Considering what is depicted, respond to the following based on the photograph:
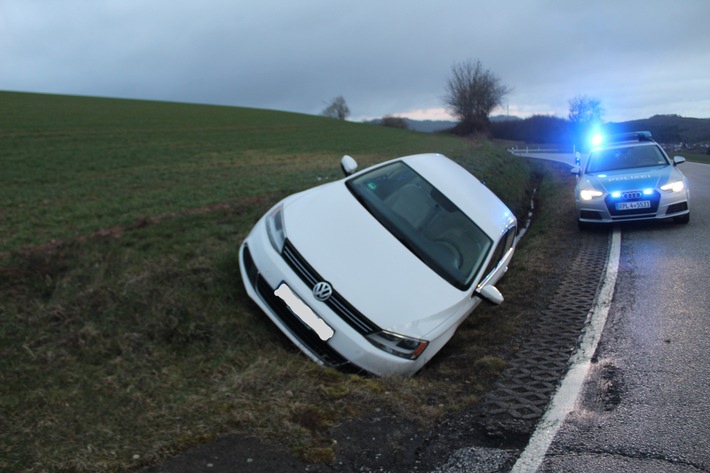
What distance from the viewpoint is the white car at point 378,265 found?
462 centimetres

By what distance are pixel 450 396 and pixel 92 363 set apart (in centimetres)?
272

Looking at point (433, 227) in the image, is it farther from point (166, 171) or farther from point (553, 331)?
point (166, 171)

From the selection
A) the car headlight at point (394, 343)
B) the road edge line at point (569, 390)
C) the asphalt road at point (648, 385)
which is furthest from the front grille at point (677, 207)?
the car headlight at point (394, 343)

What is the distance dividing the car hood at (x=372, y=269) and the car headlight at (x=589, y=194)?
234 inches

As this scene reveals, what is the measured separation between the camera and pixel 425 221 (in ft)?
19.5

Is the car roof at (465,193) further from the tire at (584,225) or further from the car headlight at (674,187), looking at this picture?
the car headlight at (674,187)

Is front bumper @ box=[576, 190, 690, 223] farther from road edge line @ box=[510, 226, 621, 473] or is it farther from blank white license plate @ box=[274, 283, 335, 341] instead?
blank white license plate @ box=[274, 283, 335, 341]

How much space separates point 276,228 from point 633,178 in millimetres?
7297

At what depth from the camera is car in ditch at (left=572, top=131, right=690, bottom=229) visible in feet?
32.7

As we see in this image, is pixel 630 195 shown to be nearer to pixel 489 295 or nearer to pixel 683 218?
pixel 683 218

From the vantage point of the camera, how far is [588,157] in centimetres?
1172

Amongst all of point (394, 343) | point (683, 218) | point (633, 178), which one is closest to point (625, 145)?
point (633, 178)

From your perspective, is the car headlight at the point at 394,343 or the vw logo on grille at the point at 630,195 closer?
the car headlight at the point at 394,343

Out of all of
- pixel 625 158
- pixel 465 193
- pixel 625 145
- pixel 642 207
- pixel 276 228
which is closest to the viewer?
pixel 276 228
